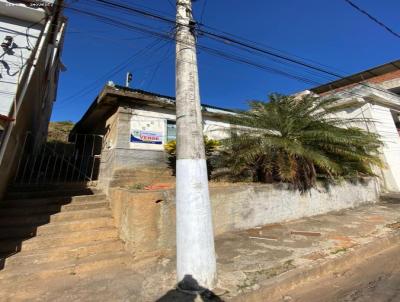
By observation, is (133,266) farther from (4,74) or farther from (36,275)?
(4,74)

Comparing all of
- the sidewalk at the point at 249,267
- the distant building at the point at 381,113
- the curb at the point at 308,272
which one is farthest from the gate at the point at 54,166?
the distant building at the point at 381,113

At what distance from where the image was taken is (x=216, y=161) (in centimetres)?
876

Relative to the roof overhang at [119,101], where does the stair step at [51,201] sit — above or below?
below

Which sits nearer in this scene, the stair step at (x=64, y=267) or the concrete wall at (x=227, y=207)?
the stair step at (x=64, y=267)

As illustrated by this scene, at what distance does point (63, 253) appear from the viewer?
4262 millimetres

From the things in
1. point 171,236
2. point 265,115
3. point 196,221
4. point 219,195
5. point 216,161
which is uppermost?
point 265,115

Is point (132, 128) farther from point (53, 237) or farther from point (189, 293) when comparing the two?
point (189, 293)

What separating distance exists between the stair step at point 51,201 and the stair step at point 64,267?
73.8 inches

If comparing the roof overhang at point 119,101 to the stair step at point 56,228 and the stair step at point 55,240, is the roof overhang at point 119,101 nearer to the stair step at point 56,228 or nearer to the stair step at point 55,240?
the stair step at point 56,228

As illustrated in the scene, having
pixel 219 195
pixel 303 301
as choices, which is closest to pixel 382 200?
pixel 219 195

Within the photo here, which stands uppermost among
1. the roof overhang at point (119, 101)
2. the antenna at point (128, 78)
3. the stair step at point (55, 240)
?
the antenna at point (128, 78)

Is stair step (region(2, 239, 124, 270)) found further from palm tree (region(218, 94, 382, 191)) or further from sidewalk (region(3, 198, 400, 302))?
palm tree (region(218, 94, 382, 191))

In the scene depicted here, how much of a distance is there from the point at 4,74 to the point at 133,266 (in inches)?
174

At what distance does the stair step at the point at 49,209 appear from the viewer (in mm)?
4973
